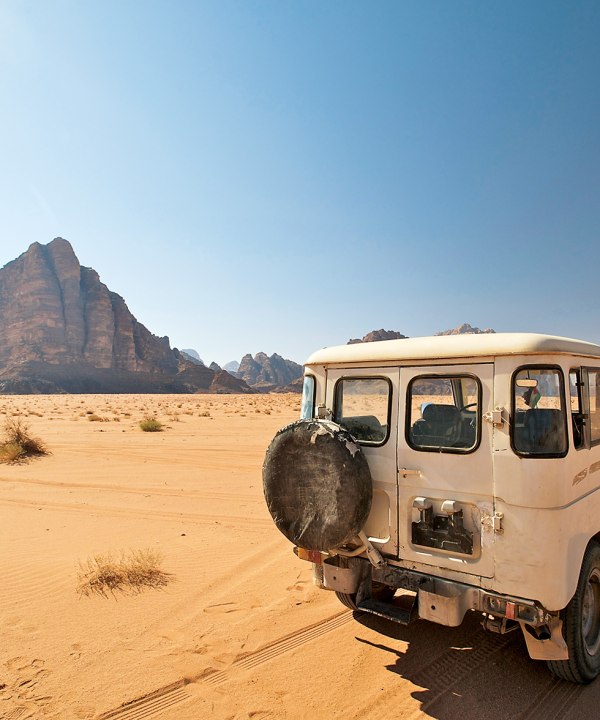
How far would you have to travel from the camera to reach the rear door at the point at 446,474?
11.1 feet

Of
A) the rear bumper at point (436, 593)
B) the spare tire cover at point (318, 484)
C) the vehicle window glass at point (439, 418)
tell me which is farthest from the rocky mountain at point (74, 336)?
the vehicle window glass at point (439, 418)

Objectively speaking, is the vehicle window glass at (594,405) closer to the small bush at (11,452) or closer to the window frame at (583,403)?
the window frame at (583,403)

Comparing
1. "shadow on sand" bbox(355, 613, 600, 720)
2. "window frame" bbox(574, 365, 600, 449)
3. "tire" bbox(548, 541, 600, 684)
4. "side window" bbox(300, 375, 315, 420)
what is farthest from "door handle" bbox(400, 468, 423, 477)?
"shadow on sand" bbox(355, 613, 600, 720)

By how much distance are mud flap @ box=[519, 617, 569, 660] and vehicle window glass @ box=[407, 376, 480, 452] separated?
1.32m

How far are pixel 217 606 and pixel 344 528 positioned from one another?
7.64 ft

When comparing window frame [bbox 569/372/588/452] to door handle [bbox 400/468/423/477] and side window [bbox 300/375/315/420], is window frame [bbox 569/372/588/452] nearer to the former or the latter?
door handle [bbox 400/468/423/477]

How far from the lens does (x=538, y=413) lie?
3350mm

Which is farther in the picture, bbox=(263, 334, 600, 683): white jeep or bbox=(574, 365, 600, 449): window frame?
bbox=(574, 365, 600, 449): window frame

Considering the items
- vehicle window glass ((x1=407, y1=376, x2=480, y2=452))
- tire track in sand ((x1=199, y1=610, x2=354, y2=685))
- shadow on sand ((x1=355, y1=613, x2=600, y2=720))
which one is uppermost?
vehicle window glass ((x1=407, y1=376, x2=480, y2=452))

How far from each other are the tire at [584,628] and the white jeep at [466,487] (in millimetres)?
13

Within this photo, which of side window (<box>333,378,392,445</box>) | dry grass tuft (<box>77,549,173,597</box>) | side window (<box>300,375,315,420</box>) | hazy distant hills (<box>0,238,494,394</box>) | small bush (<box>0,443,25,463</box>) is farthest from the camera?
hazy distant hills (<box>0,238,494,394</box>)

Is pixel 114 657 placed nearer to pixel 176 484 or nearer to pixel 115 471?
pixel 176 484

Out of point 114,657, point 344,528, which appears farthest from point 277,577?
point 344,528

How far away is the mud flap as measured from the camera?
3244mm
